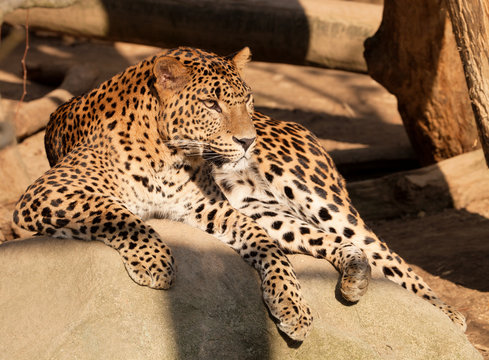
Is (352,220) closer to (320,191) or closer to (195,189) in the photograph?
(320,191)

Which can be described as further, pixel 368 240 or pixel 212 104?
pixel 368 240

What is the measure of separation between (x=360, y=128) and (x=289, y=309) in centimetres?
694

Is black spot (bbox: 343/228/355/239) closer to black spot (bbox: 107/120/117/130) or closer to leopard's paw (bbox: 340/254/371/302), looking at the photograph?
leopard's paw (bbox: 340/254/371/302)

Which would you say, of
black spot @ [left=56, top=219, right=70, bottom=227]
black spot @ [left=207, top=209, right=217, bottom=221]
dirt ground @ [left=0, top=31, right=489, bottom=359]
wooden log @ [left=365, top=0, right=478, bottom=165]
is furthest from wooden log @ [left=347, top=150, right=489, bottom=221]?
black spot @ [left=56, top=219, right=70, bottom=227]

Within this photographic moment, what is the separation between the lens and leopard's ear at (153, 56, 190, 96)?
5125 mm

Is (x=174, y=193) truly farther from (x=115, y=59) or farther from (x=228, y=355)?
(x=115, y=59)

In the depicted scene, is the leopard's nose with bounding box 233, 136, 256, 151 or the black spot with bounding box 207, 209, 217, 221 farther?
the black spot with bounding box 207, 209, 217, 221

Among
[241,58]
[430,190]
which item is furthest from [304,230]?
[430,190]

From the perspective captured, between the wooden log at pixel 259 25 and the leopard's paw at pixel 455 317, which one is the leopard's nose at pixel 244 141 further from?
the wooden log at pixel 259 25

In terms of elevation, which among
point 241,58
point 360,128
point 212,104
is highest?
point 241,58

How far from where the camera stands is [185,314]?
4.48m

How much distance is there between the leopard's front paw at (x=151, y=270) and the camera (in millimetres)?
4449

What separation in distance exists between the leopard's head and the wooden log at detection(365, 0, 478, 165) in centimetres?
340

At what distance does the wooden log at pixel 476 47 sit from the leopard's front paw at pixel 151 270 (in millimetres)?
2674
